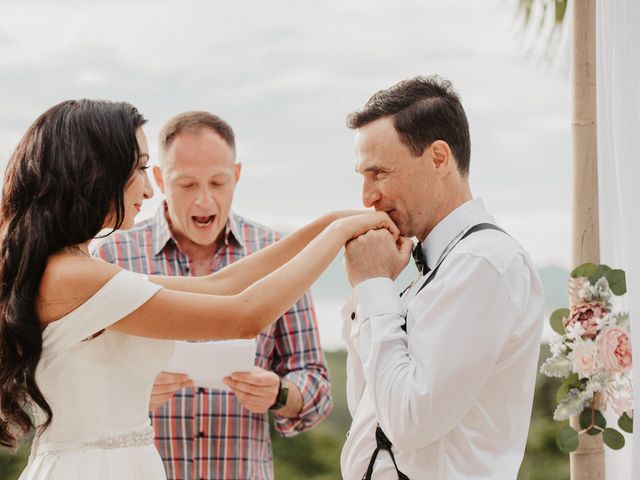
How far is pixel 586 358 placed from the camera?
3.08 metres

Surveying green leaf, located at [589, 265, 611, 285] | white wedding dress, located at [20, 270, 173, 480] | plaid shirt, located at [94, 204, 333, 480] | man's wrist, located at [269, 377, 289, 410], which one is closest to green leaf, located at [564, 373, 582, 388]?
green leaf, located at [589, 265, 611, 285]

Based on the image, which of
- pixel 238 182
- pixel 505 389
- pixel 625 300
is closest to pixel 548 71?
pixel 625 300

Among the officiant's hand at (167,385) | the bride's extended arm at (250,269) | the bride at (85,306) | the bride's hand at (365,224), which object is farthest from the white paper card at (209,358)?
the bride's hand at (365,224)

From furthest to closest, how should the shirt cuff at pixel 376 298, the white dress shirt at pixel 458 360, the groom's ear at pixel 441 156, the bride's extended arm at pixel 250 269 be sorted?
1. the bride's extended arm at pixel 250 269
2. the groom's ear at pixel 441 156
3. the shirt cuff at pixel 376 298
4. the white dress shirt at pixel 458 360

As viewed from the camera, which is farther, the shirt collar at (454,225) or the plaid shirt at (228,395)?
the plaid shirt at (228,395)

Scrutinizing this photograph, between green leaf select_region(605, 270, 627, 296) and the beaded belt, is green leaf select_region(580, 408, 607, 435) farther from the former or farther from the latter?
the beaded belt

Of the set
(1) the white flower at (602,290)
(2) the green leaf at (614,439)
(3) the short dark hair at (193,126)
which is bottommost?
(2) the green leaf at (614,439)

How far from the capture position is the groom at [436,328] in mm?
1852

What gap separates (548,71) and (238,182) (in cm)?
158

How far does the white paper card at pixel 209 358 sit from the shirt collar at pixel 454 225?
29.0 inches

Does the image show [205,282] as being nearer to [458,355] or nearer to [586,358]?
[458,355]

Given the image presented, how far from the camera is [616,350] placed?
2.99m

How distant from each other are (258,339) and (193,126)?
2.53 ft

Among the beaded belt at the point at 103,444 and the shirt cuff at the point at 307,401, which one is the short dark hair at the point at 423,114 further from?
the shirt cuff at the point at 307,401
